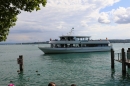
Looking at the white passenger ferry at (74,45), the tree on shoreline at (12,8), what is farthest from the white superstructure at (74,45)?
the tree on shoreline at (12,8)

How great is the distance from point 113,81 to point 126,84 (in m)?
1.59

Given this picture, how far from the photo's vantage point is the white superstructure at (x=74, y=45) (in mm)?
60812

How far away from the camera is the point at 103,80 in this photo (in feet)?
66.3

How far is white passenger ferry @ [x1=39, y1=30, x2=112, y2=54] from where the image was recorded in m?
60.8

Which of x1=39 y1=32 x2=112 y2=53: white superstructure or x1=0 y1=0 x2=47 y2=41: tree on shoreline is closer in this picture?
x1=0 y1=0 x2=47 y2=41: tree on shoreline

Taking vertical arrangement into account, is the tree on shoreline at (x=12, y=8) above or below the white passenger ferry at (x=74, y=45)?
above

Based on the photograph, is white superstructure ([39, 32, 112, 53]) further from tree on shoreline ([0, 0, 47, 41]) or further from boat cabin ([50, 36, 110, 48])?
tree on shoreline ([0, 0, 47, 41])

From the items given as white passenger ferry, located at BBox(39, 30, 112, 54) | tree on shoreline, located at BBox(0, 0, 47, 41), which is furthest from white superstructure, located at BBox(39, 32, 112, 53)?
tree on shoreline, located at BBox(0, 0, 47, 41)

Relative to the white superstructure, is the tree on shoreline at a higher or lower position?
higher

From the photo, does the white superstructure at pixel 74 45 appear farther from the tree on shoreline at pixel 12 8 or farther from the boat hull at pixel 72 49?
the tree on shoreline at pixel 12 8

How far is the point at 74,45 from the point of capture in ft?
211

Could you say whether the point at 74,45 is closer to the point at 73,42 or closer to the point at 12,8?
the point at 73,42

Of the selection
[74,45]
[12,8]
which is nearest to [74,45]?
[74,45]

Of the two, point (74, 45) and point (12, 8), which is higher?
point (12, 8)
